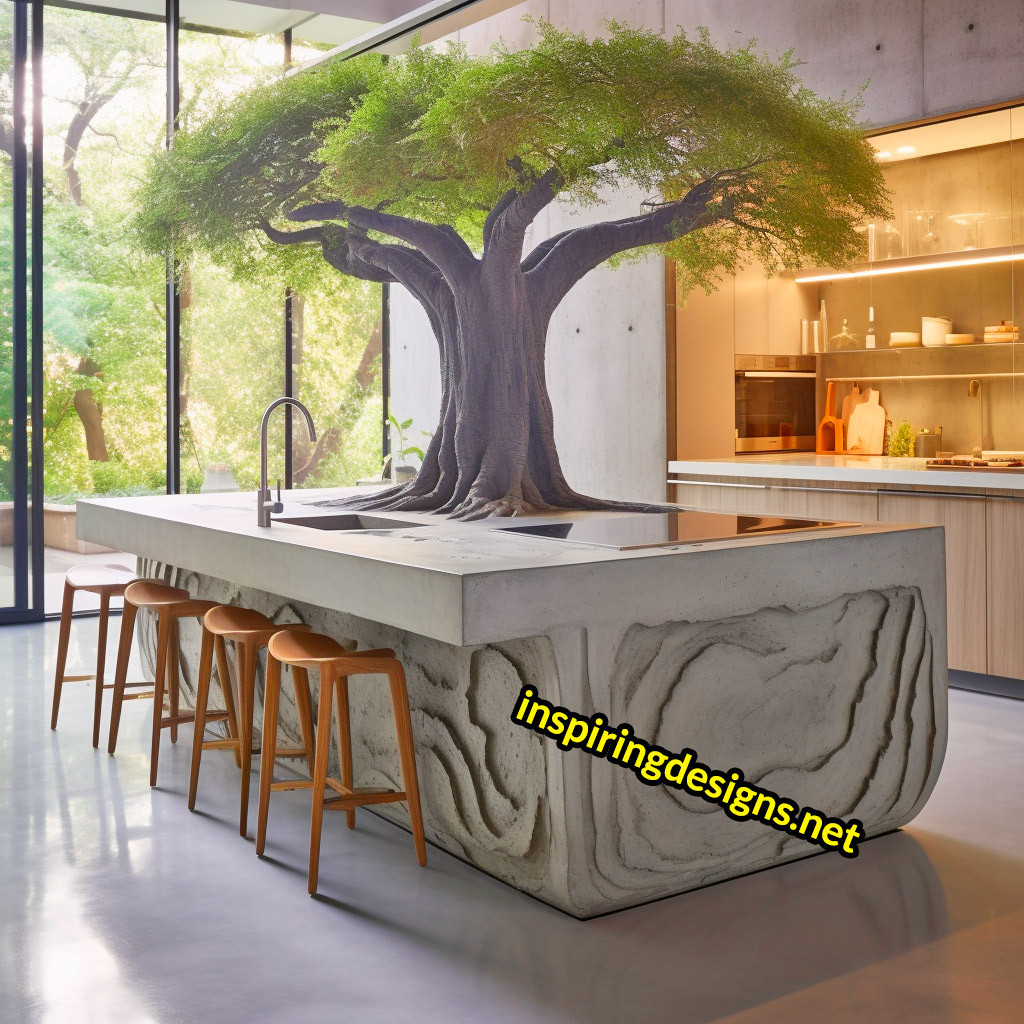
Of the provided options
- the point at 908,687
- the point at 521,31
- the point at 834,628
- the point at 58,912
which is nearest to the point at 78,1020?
the point at 58,912

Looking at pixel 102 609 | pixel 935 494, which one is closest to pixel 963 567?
pixel 935 494

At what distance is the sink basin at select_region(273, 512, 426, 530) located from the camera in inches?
158

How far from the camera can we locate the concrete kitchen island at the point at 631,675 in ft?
9.10

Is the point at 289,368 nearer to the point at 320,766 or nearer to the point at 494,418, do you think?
the point at 494,418

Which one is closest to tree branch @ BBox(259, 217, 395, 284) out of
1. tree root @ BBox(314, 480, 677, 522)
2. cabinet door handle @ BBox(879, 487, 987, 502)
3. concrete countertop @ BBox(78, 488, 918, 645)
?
tree root @ BBox(314, 480, 677, 522)

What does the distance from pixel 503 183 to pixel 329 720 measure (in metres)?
1.76

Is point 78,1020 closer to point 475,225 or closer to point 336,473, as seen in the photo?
point 475,225

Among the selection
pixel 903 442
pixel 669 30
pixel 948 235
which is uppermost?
pixel 669 30

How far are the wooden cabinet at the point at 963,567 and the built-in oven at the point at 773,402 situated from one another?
160cm

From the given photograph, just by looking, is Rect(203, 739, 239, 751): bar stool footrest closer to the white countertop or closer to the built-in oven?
the white countertop

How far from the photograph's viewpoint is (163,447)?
7.75m

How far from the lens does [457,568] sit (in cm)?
268

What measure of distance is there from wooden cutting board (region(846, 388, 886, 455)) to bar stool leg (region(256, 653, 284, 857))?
13.9 feet

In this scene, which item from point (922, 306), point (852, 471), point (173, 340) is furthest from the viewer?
point (173, 340)
